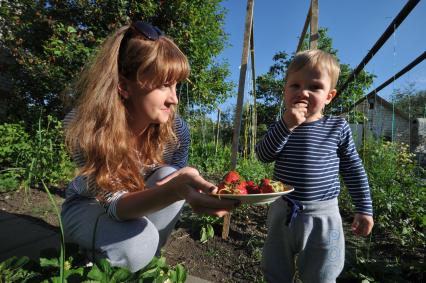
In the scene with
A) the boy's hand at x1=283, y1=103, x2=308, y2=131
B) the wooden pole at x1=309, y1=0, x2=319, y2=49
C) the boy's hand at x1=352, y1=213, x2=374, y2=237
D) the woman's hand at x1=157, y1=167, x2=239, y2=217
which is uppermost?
the wooden pole at x1=309, y1=0, x2=319, y2=49

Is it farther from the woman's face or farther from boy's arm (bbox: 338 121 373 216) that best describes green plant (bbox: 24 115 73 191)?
boy's arm (bbox: 338 121 373 216)

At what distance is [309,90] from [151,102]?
0.81 meters

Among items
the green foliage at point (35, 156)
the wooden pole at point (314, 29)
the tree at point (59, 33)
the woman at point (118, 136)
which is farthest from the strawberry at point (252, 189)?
the tree at point (59, 33)

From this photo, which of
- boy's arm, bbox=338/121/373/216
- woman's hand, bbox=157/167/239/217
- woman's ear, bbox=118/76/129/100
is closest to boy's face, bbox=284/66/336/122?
boy's arm, bbox=338/121/373/216

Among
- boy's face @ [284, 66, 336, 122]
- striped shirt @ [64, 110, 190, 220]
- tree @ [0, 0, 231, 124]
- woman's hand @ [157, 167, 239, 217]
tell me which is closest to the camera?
woman's hand @ [157, 167, 239, 217]

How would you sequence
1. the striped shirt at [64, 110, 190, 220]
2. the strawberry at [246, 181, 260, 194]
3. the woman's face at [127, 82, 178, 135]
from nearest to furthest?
1. the strawberry at [246, 181, 260, 194]
2. the striped shirt at [64, 110, 190, 220]
3. the woman's face at [127, 82, 178, 135]

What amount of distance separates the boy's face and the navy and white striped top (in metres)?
0.12

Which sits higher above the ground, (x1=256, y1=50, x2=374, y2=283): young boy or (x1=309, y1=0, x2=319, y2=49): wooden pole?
(x1=309, y1=0, x2=319, y2=49): wooden pole

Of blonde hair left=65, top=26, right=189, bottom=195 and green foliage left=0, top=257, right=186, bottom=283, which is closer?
green foliage left=0, top=257, right=186, bottom=283

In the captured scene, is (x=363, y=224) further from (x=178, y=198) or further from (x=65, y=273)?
(x=65, y=273)

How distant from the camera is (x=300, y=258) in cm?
149

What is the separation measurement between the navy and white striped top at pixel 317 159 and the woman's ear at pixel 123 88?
774 millimetres

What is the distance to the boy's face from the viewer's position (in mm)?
1499

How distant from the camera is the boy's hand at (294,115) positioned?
1.45 meters
